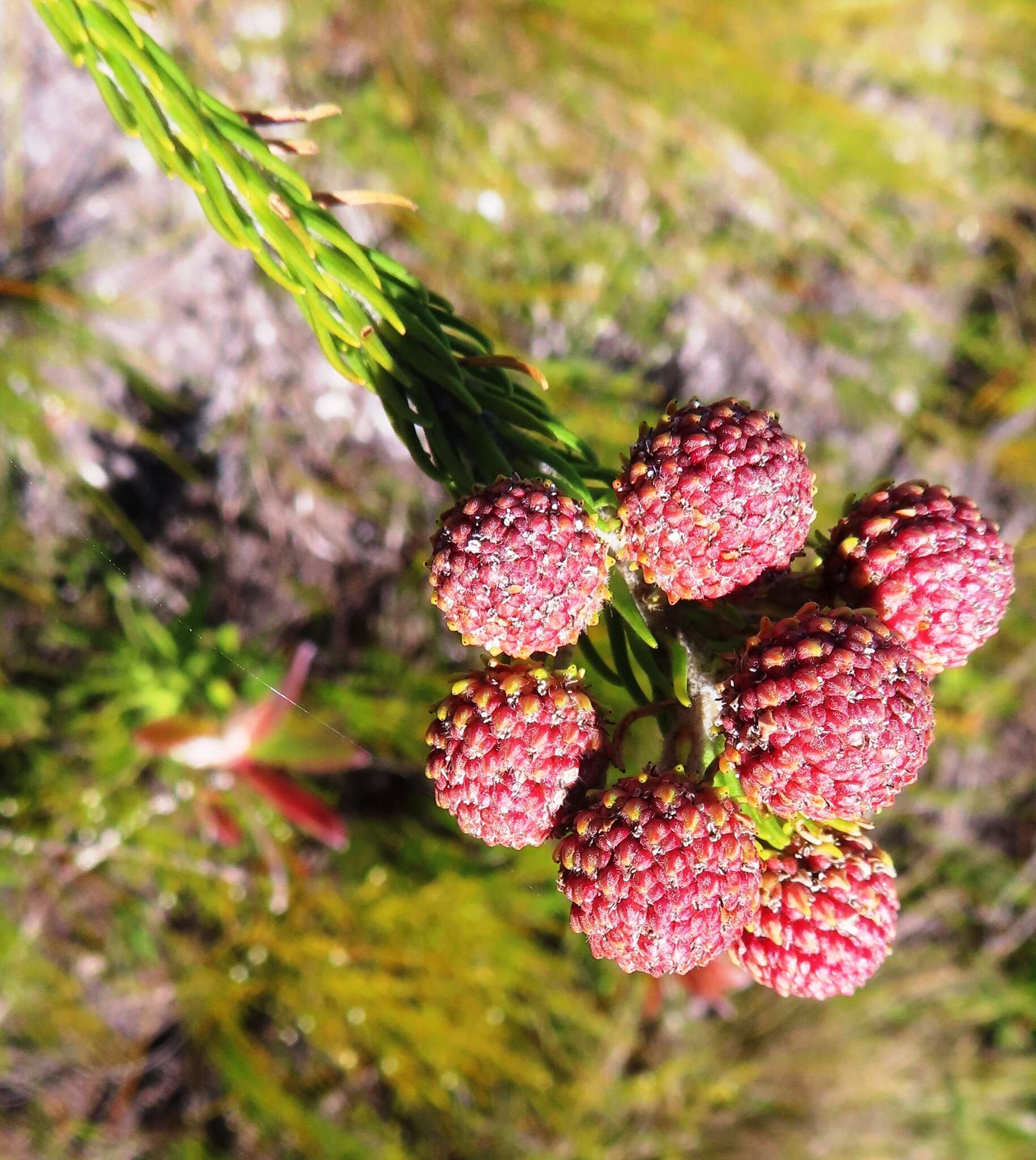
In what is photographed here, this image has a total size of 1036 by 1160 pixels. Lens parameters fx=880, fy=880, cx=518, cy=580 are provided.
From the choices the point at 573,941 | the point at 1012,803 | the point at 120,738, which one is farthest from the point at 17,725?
the point at 1012,803

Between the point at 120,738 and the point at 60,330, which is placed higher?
the point at 60,330

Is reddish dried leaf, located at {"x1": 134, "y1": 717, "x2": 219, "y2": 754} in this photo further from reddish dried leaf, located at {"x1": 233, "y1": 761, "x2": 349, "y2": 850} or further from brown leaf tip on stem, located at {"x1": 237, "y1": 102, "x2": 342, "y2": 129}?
brown leaf tip on stem, located at {"x1": 237, "y1": 102, "x2": 342, "y2": 129}

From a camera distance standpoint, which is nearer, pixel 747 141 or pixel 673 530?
pixel 673 530

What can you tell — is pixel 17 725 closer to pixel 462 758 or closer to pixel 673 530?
pixel 462 758

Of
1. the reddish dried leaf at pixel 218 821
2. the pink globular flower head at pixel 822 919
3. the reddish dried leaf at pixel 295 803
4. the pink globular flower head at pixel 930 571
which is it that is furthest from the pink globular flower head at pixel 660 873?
the reddish dried leaf at pixel 218 821

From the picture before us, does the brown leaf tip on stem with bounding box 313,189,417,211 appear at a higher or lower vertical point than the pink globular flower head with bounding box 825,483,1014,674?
higher

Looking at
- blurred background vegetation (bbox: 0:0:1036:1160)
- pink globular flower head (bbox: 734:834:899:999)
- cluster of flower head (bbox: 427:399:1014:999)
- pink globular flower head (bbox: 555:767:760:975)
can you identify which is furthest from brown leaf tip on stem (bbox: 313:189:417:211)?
blurred background vegetation (bbox: 0:0:1036:1160)
